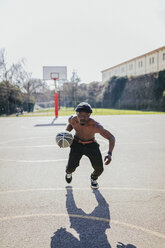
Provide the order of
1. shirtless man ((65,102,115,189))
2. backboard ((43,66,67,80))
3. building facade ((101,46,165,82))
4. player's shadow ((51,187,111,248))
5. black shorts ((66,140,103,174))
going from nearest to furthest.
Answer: player's shadow ((51,187,111,248)) < shirtless man ((65,102,115,189)) < black shorts ((66,140,103,174)) < backboard ((43,66,67,80)) < building facade ((101,46,165,82))

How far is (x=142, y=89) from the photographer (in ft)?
175

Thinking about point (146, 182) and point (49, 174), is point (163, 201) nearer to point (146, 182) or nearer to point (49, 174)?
point (146, 182)

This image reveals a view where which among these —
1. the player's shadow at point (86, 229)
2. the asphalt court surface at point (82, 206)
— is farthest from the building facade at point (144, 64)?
the player's shadow at point (86, 229)

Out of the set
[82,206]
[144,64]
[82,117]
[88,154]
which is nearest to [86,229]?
[82,206]

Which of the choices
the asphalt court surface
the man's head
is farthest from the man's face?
the asphalt court surface

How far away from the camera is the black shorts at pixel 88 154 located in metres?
4.94

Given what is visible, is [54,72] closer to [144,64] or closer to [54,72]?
[54,72]

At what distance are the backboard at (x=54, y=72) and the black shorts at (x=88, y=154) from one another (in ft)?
89.3

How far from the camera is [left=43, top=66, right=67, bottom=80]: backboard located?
31.2 metres

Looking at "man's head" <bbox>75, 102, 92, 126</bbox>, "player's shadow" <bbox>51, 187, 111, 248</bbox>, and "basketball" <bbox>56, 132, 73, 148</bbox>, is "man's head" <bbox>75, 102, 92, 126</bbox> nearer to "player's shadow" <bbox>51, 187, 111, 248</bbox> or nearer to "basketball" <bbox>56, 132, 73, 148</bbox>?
"basketball" <bbox>56, 132, 73, 148</bbox>

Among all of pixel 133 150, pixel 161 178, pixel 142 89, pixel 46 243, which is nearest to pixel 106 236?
pixel 46 243

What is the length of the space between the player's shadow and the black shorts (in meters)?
0.87

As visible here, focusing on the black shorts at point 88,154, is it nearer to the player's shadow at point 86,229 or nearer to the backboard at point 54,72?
the player's shadow at point 86,229

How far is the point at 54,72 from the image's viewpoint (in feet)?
103
